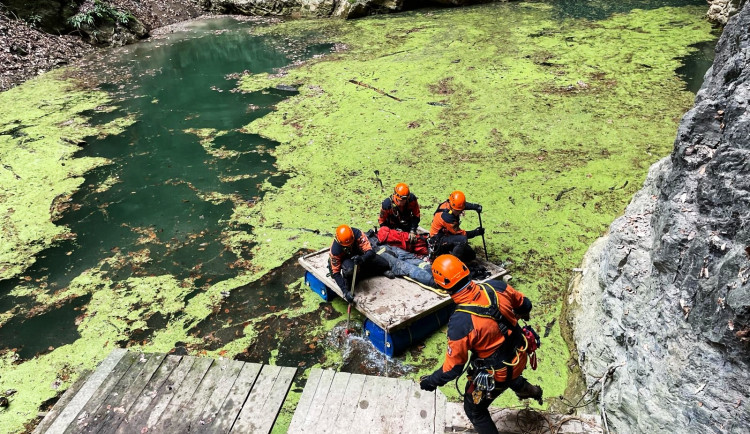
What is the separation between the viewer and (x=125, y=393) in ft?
10.3

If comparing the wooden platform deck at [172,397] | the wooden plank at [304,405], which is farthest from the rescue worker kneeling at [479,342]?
the wooden platform deck at [172,397]

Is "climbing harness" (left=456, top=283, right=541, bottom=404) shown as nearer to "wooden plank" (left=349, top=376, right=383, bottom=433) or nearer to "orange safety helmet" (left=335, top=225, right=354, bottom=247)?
"wooden plank" (left=349, top=376, right=383, bottom=433)

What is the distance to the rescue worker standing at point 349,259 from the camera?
3.97 meters

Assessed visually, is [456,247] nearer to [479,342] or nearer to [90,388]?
[479,342]

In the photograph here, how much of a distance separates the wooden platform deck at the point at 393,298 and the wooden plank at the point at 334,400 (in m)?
0.65

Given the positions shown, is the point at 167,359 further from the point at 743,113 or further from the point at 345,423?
the point at 743,113

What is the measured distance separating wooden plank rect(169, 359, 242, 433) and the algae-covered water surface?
0.60 meters

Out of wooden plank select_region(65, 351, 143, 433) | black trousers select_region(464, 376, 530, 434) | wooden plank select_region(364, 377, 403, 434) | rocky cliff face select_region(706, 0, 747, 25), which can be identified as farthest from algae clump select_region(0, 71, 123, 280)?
rocky cliff face select_region(706, 0, 747, 25)

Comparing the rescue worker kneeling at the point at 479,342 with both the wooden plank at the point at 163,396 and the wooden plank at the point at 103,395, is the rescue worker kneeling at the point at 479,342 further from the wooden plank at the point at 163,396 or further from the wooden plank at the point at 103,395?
the wooden plank at the point at 103,395

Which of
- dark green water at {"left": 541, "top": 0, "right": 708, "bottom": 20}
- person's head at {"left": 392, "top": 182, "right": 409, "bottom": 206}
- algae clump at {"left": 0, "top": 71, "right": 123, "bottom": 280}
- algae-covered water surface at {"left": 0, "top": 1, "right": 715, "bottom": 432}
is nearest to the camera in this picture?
algae-covered water surface at {"left": 0, "top": 1, "right": 715, "bottom": 432}

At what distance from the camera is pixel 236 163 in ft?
23.1

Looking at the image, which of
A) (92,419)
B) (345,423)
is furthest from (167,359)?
(345,423)

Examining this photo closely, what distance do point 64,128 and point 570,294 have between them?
876 cm

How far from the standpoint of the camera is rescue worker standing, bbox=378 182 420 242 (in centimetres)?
464
